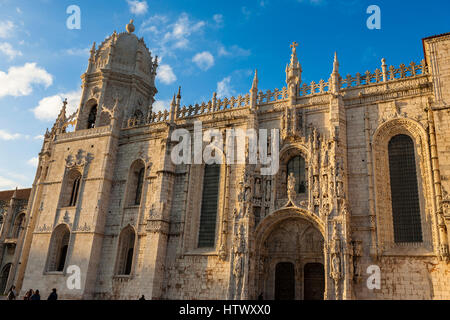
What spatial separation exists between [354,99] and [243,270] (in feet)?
33.3

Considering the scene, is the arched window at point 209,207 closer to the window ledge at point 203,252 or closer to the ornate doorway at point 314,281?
the window ledge at point 203,252

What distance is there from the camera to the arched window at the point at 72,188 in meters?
26.0

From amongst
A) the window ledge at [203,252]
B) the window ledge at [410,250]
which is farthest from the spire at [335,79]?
the window ledge at [203,252]

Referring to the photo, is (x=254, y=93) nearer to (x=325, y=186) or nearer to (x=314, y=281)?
(x=325, y=186)

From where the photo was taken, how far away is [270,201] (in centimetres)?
1997

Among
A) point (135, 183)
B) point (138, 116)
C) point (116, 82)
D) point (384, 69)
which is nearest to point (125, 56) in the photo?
point (116, 82)

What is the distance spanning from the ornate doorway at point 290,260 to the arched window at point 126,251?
8258 mm

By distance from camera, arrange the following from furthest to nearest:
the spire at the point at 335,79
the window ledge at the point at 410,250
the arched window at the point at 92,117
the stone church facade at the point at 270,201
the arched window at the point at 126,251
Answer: the arched window at the point at 92,117 < the arched window at the point at 126,251 < the spire at the point at 335,79 < the stone church facade at the point at 270,201 < the window ledge at the point at 410,250

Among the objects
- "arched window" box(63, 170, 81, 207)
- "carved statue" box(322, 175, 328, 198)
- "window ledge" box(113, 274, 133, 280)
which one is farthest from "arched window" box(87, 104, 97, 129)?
"carved statue" box(322, 175, 328, 198)

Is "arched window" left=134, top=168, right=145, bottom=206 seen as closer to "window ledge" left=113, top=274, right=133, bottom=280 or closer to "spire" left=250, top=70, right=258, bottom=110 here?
"window ledge" left=113, top=274, right=133, bottom=280

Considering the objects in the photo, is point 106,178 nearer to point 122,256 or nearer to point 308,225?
point 122,256

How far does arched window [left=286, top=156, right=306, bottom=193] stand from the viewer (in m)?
20.1

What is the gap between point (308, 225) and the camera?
19.4 metres

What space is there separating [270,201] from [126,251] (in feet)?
31.7
